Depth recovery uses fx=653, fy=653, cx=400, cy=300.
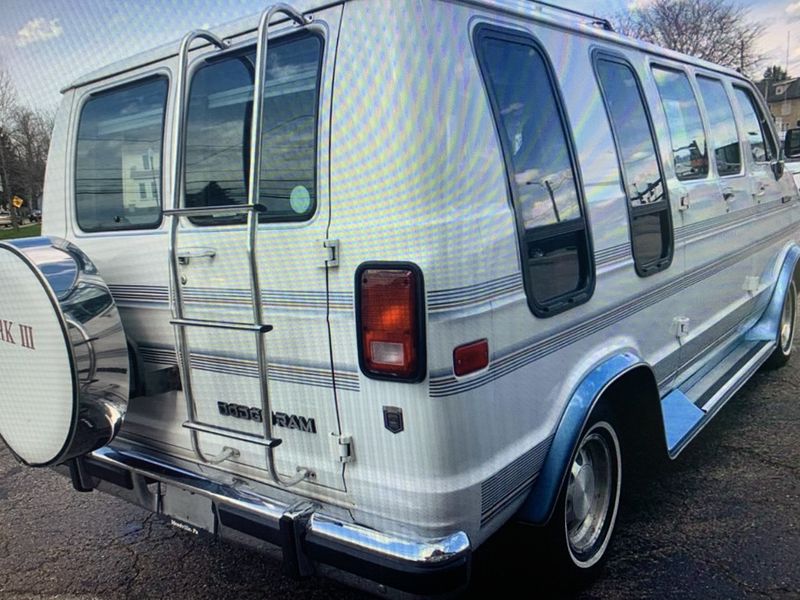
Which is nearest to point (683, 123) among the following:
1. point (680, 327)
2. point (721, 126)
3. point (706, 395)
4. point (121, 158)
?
point (721, 126)

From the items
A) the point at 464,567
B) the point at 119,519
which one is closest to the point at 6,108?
the point at 119,519

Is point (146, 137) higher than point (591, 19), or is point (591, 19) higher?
point (591, 19)

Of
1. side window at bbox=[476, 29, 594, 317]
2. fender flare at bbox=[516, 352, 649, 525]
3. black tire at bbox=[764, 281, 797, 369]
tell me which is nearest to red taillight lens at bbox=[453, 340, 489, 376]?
side window at bbox=[476, 29, 594, 317]

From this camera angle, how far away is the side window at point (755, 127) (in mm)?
4738

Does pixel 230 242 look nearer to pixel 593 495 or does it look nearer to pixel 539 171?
pixel 539 171

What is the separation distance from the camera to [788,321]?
5613 millimetres

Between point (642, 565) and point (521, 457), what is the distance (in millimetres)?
1113

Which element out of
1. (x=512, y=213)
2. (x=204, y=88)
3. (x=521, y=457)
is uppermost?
(x=204, y=88)

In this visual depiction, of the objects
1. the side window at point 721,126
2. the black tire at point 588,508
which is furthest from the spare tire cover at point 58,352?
the side window at point 721,126

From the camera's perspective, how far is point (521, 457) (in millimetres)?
2254

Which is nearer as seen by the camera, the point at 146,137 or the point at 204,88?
the point at 204,88

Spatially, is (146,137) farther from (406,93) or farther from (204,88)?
(406,93)

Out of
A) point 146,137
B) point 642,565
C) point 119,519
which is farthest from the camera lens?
point 119,519

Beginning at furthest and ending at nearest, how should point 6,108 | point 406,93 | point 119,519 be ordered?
point 6,108 → point 119,519 → point 406,93
